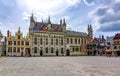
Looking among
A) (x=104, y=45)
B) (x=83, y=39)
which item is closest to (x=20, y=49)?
(x=83, y=39)

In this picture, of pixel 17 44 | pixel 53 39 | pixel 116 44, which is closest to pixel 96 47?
pixel 116 44

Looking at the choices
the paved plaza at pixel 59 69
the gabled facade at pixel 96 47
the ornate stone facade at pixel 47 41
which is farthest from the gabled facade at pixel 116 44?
the paved plaza at pixel 59 69

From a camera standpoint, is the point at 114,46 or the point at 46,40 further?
the point at 114,46

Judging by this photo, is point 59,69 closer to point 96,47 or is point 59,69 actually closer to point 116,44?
point 116,44

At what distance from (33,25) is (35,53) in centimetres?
1077

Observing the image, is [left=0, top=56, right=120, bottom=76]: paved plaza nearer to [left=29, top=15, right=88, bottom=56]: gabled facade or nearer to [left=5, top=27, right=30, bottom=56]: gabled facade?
[left=5, top=27, right=30, bottom=56]: gabled facade

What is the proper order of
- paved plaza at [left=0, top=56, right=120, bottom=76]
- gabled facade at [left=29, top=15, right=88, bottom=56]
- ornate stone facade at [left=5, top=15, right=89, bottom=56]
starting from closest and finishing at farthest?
1. paved plaza at [left=0, top=56, right=120, bottom=76]
2. ornate stone facade at [left=5, top=15, right=89, bottom=56]
3. gabled facade at [left=29, top=15, right=88, bottom=56]

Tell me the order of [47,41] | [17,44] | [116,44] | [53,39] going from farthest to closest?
[116,44] < [53,39] < [47,41] < [17,44]

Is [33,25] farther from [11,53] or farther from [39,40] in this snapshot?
[11,53]

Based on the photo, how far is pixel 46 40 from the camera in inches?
3310

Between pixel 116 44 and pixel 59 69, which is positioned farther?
pixel 116 44

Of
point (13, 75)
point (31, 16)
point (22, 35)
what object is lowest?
point (13, 75)

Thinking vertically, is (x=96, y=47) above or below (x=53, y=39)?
below

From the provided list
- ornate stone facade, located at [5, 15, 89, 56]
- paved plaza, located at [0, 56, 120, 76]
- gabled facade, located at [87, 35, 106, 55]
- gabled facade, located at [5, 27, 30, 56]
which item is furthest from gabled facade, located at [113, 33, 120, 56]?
paved plaza, located at [0, 56, 120, 76]
